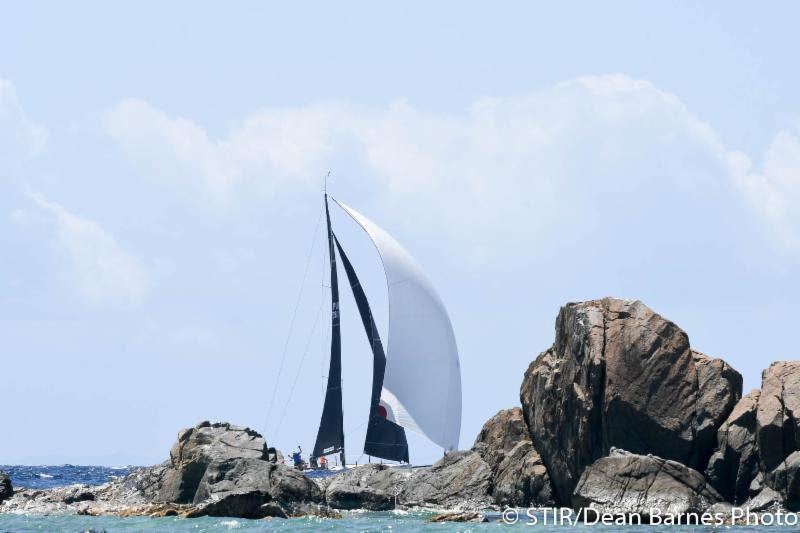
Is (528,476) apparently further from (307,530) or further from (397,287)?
(397,287)

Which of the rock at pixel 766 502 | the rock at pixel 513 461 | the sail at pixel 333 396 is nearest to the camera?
the rock at pixel 766 502

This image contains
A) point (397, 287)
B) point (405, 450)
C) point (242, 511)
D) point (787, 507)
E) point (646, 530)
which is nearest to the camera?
point (646, 530)

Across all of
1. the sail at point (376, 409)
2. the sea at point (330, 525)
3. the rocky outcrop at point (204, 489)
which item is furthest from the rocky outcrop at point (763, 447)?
the sail at point (376, 409)

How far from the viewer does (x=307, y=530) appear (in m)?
35.2

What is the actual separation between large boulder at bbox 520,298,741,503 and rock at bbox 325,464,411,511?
5848 mm

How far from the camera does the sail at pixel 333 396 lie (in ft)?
212

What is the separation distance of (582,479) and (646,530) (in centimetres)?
453

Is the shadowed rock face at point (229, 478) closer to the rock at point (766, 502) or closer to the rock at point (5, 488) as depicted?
the rock at point (5, 488)

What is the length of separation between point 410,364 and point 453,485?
15.2 meters

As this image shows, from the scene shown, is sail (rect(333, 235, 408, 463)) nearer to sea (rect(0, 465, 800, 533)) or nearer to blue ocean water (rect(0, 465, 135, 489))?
blue ocean water (rect(0, 465, 135, 489))

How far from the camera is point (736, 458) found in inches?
1502

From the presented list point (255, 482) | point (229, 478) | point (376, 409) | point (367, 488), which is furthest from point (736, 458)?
point (376, 409)

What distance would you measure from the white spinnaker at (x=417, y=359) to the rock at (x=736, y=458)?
2182cm

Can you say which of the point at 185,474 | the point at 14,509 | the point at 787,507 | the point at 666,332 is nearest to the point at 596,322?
the point at 666,332
